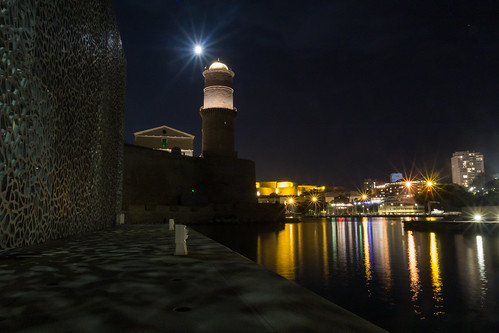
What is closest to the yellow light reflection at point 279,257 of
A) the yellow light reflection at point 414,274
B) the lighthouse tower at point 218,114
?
the yellow light reflection at point 414,274

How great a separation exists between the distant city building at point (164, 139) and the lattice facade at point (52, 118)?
32.6m

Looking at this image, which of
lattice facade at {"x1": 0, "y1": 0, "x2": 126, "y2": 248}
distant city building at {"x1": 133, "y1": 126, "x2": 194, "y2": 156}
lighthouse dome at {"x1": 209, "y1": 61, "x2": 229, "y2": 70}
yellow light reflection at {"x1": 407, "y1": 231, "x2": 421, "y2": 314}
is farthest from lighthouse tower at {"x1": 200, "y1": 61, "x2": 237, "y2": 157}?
yellow light reflection at {"x1": 407, "y1": 231, "x2": 421, "y2": 314}

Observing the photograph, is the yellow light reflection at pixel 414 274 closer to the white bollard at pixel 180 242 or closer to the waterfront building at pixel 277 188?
the white bollard at pixel 180 242

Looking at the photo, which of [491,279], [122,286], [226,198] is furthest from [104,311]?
[226,198]

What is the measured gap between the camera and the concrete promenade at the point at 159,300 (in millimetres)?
2406

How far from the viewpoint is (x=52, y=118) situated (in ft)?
28.8

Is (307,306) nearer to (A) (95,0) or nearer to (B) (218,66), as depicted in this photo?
(A) (95,0)

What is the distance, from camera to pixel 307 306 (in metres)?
2.84

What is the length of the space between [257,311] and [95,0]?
44.5 feet

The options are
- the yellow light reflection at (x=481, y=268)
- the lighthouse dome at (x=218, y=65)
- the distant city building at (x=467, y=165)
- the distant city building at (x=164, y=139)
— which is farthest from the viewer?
the distant city building at (x=467, y=165)

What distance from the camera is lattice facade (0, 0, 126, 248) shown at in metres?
6.66

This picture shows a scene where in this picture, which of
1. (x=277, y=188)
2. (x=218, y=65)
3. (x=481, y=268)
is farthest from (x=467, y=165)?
(x=481, y=268)

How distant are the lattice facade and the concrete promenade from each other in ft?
7.89

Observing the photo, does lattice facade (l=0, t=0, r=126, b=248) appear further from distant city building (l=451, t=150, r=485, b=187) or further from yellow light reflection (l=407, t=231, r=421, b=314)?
distant city building (l=451, t=150, r=485, b=187)
